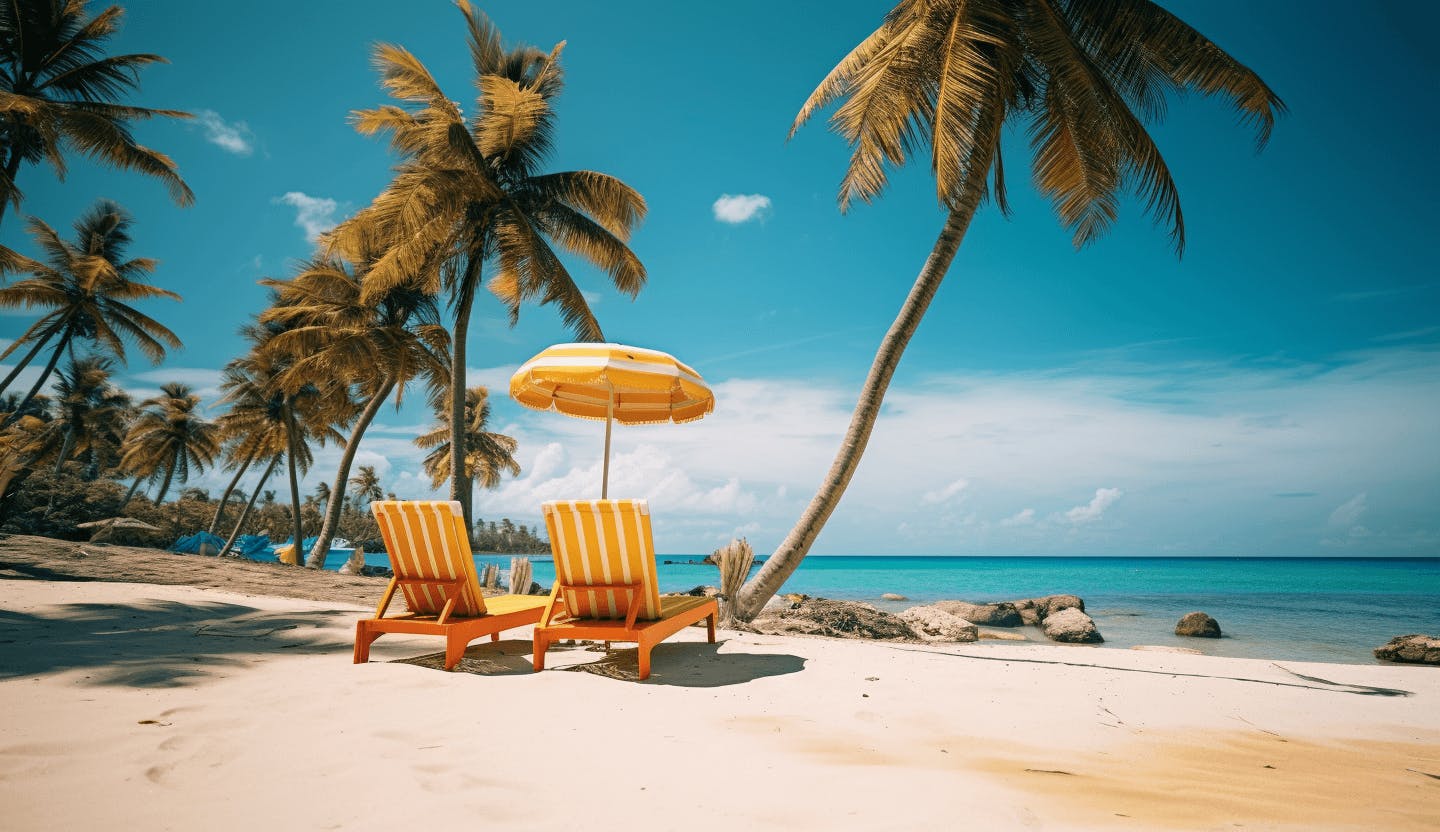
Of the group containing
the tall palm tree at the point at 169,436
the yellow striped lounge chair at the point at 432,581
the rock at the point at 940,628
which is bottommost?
the rock at the point at 940,628

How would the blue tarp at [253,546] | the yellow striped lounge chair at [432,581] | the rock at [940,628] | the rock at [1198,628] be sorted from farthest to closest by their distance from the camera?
the blue tarp at [253,546] → the rock at [1198,628] → the rock at [940,628] → the yellow striped lounge chair at [432,581]

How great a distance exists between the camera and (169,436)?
28.4m

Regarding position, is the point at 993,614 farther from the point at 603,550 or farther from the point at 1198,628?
the point at 603,550

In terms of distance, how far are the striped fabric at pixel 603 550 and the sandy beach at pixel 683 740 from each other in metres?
0.51

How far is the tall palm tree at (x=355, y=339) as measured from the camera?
15.0 meters

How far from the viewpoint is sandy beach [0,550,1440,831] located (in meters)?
2.10

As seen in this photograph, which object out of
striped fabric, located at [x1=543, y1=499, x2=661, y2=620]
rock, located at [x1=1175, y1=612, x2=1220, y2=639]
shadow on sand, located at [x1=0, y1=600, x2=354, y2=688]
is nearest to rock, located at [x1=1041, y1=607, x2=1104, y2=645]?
rock, located at [x1=1175, y1=612, x2=1220, y2=639]

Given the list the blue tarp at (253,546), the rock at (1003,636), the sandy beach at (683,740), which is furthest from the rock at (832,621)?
the blue tarp at (253,546)

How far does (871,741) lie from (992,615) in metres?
12.5

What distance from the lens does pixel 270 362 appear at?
20219 millimetres

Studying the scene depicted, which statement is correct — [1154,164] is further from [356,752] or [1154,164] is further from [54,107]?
[54,107]

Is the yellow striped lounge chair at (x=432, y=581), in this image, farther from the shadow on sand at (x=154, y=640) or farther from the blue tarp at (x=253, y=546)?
the blue tarp at (x=253, y=546)

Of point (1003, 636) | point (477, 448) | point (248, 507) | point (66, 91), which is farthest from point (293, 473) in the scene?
point (1003, 636)

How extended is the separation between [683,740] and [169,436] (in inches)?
1389
